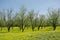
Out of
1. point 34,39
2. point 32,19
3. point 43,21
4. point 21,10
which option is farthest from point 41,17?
point 34,39

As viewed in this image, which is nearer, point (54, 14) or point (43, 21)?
point (54, 14)

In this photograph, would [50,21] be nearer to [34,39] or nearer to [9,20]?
[9,20]

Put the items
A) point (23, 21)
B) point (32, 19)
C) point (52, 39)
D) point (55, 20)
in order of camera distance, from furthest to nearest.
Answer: point (32, 19) < point (55, 20) < point (23, 21) < point (52, 39)

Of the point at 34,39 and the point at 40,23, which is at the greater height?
the point at 34,39

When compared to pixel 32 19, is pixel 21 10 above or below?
above

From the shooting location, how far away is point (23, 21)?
237 ft

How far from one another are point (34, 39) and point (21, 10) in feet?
160

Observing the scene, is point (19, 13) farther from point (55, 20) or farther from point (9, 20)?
point (55, 20)

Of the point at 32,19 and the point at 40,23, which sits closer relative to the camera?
the point at 32,19

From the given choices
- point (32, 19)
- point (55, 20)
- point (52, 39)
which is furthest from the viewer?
point (32, 19)

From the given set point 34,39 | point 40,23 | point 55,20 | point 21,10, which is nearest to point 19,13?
point 21,10

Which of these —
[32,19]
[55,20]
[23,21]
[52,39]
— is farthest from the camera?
[32,19]

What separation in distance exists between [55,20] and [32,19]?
50.9 ft

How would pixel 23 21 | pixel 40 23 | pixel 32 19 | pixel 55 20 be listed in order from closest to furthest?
pixel 23 21 → pixel 55 20 → pixel 32 19 → pixel 40 23
